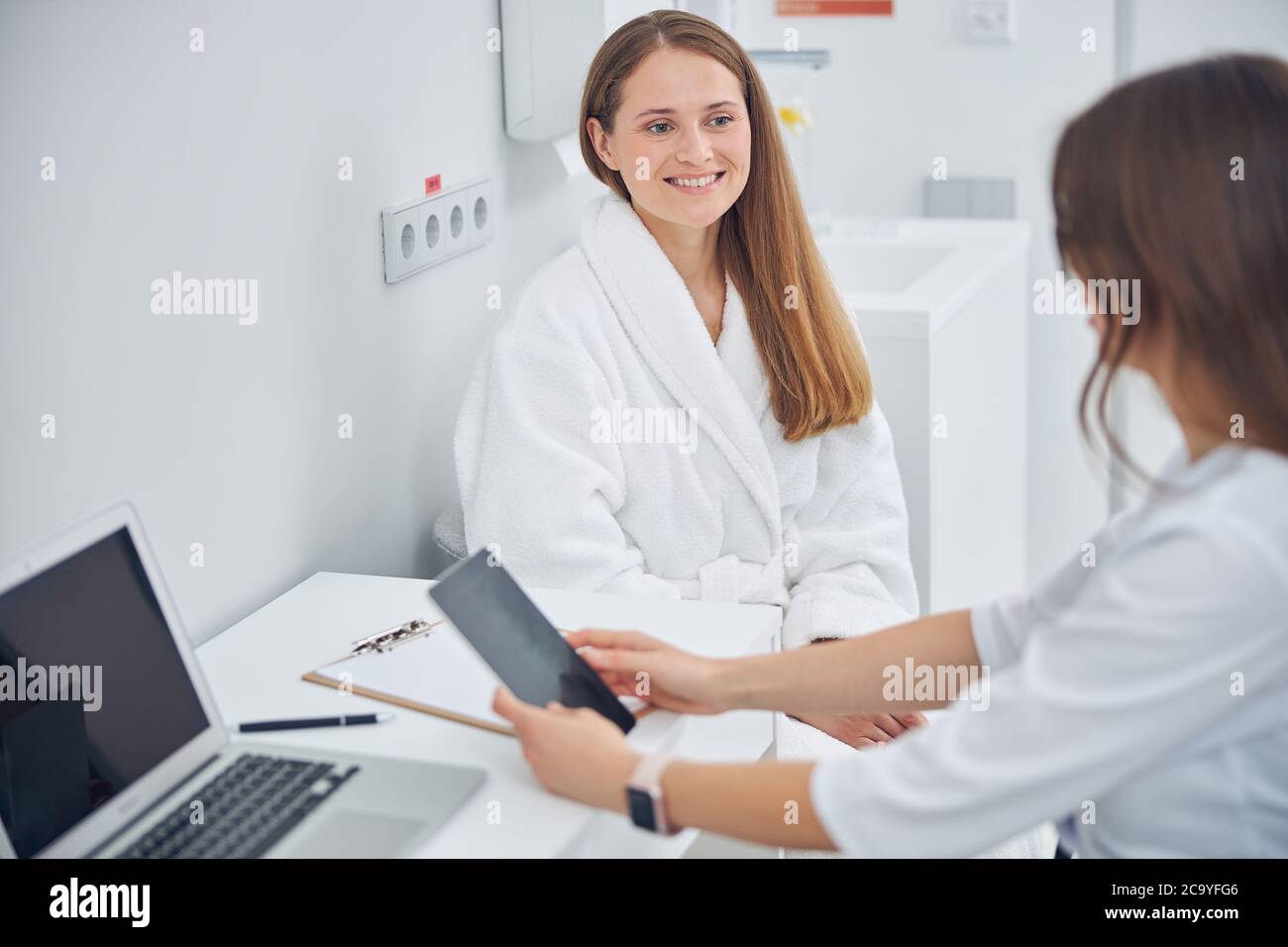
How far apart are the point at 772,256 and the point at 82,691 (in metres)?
1.03

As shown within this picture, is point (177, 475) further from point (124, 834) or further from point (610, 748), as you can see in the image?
point (610, 748)

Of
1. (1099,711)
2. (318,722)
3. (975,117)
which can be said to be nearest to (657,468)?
(318,722)

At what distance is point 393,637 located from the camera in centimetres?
131

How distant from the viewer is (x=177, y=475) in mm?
1299

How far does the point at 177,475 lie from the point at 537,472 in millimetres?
406

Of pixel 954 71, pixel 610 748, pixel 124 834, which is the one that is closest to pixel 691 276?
pixel 610 748

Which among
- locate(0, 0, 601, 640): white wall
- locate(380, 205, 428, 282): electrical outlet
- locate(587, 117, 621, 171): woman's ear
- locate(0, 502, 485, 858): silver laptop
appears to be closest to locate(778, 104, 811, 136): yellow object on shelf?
locate(0, 0, 601, 640): white wall

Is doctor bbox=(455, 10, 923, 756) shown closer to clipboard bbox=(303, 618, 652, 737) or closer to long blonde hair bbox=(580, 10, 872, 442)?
long blonde hair bbox=(580, 10, 872, 442)

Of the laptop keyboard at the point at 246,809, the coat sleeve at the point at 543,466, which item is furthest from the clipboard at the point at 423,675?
the coat sleeve at the point at 543,466

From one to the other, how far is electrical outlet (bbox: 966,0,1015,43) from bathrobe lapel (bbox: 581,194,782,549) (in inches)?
56.1

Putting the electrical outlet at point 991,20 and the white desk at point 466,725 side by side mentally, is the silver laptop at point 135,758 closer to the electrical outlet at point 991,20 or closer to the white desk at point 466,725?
the white desk at point 466,725

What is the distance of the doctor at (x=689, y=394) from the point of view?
5.17 feet

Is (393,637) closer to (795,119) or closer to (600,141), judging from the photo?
(600,141)

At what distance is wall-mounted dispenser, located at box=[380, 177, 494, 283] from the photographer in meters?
1.63
